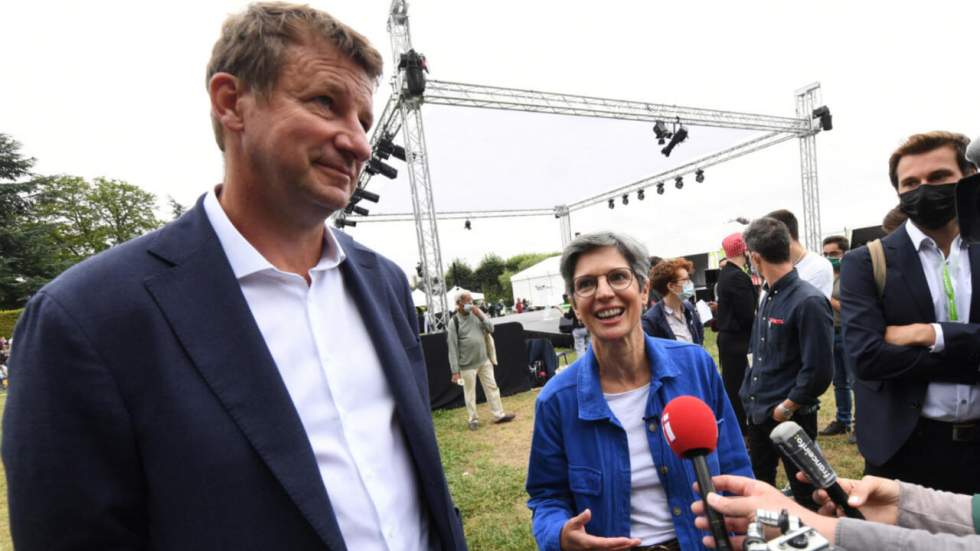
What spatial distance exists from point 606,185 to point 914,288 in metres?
17.6

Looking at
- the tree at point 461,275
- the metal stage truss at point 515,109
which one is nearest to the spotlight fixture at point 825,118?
the metal stage truss at point 515,109

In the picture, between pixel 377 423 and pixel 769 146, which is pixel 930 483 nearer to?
pixel 377 423

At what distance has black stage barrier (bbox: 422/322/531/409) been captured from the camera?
868cm

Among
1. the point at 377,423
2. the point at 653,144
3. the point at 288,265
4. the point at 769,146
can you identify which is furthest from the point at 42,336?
the point at 769,146

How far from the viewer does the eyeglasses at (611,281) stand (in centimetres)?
195

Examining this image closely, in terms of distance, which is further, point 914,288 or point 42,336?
point 914,288

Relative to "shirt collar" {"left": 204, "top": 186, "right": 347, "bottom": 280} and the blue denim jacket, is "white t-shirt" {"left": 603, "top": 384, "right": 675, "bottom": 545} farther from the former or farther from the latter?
"shirt collar" {"left": 204, "top": 186, "right": 347, "bottom": 280}

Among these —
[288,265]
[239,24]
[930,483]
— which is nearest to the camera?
[239,24]

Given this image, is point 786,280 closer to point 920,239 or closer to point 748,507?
point 920,239

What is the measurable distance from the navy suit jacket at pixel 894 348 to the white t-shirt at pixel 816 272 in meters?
1.81

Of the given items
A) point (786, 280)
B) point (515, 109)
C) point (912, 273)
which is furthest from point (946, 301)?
point (515, 109)

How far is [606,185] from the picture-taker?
18.9 meters

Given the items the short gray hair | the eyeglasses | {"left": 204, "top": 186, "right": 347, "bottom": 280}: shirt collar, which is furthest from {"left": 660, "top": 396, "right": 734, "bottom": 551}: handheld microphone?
{"left": 204, "top": 186, "right": 347, "bottom": 280}: shirt collar

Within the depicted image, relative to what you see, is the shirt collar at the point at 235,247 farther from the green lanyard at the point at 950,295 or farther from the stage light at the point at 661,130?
the stage light at the point at 661,130
